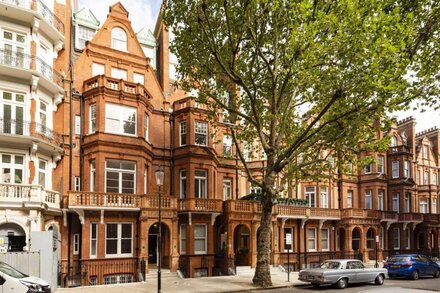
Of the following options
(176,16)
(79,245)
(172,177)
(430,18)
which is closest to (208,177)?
(172,177)

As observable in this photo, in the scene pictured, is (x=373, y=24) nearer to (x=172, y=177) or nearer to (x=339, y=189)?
(x=172, y=177)

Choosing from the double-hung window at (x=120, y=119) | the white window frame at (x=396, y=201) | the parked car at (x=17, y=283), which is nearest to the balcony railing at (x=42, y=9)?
the double-hung window at (x=120, y=119)

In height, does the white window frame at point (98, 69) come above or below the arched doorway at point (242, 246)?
above

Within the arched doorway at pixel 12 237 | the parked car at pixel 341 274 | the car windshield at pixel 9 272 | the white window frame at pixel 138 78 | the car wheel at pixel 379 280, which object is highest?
the white window frame at pixel 138 78

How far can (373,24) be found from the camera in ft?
54.8

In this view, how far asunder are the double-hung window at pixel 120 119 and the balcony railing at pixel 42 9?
530cm

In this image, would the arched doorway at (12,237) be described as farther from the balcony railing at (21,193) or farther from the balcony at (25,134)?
the balcony at (25,134)

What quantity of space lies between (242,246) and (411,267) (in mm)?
11418

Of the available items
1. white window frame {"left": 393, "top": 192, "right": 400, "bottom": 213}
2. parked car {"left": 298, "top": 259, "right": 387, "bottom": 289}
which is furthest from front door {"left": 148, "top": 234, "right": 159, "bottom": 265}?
white window frame {"left": 393, "top": 192, "right": 400, "bottom": 213}

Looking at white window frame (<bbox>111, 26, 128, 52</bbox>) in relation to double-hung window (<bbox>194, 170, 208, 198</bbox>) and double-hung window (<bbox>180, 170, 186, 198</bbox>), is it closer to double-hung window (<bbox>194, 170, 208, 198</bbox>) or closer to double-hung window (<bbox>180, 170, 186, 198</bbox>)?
double-hung window (<bbox>180, 170, 186, 198</bbox>)

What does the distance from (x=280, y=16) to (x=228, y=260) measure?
50.9 ft

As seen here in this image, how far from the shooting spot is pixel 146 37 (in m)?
30.5

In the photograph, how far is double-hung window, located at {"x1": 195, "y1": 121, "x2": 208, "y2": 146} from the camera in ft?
94.6

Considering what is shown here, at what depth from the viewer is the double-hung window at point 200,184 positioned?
2872cm
